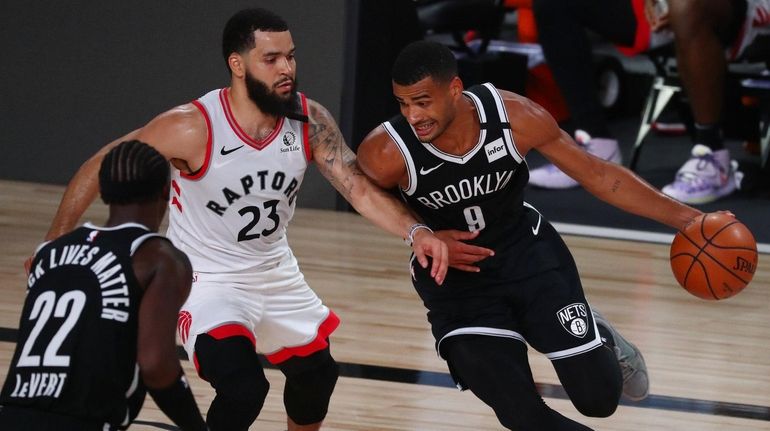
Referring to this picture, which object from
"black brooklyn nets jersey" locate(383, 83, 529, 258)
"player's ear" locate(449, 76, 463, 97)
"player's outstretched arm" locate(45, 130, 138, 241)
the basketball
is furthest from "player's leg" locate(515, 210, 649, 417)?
"player's outstretched arm" locate(45, 130, 138, 241)

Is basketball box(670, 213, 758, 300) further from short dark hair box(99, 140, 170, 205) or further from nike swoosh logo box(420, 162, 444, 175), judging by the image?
short dark hair box(99, 140, 170, 205)

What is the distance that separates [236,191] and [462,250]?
2.22 feet

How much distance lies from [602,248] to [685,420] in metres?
2.65

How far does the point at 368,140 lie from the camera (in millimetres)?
4074

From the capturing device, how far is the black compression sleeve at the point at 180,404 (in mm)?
2936

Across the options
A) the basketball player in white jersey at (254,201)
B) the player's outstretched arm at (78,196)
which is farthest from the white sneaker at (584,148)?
the player's outstretched arm at (78,196)

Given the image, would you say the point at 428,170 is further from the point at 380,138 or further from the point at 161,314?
the point at 161,314

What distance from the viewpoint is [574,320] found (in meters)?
4.02

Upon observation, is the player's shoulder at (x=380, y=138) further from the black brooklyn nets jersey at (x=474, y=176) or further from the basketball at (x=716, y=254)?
the basketball at (x=716, y=254)

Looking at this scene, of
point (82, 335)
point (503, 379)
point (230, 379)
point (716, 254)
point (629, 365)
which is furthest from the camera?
point (629, 365)

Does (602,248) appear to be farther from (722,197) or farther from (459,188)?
(459,188)

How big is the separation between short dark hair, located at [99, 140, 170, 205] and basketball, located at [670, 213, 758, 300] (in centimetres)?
190

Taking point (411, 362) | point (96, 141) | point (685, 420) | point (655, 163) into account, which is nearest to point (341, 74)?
point (96, 141)

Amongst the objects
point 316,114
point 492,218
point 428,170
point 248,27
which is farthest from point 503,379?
point 248,27
